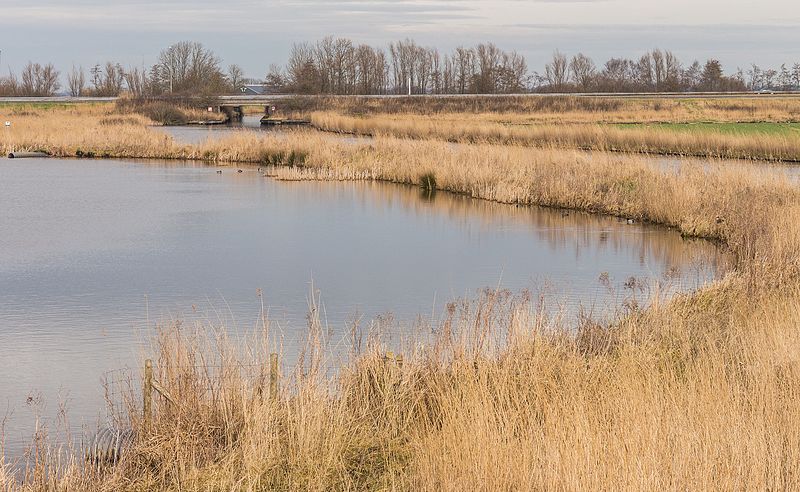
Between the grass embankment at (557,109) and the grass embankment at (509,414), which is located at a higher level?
the grass embankment at (557,109)

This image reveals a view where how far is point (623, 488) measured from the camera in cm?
446

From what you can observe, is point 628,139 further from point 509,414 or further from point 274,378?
point 274,378

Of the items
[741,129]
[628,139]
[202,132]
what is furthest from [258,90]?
[628,139]

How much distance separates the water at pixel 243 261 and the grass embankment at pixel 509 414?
4.47 ft

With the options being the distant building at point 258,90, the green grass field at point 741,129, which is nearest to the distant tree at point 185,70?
the distant building at point 258,90

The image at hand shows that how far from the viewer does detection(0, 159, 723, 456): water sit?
908 centimetres

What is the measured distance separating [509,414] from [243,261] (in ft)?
27.8

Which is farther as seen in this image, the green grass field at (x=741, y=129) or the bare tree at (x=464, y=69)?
the bare tree at (x=464, y=69)

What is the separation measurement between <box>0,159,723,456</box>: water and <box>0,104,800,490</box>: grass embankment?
1363mm

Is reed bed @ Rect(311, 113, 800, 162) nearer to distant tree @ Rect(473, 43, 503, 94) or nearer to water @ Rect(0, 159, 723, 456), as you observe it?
water @ Rect(0, 159, 723, 456)

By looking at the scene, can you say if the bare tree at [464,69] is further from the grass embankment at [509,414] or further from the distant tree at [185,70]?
the grass embankment at [509,414]

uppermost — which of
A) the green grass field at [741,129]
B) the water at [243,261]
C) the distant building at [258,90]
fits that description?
the distant building at [258,90]

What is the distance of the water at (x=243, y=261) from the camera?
908cm

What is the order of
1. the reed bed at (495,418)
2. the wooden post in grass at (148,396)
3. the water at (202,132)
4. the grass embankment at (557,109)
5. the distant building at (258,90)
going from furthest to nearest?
the distant building at (258,90)
the grass embankment at (557,109)
the water at (202,132)
the wooden post in grass at (148,396)
the reed bed at (495,418)
